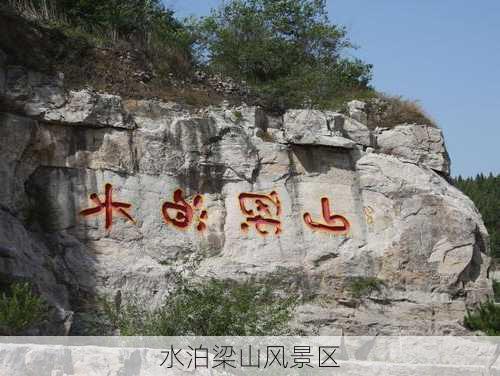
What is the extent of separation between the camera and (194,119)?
12.6 metres

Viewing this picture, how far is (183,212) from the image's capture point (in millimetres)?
12117

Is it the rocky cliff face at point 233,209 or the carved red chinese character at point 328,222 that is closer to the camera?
the rocky cliff face at point 233,209

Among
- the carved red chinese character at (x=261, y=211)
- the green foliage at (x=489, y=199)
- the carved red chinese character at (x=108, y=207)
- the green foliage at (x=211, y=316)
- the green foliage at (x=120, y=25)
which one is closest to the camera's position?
the green foliage at (x=211, y=316)

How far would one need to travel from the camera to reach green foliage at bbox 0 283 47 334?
8.02m

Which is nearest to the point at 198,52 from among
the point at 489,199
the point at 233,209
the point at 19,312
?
the point at 233,209

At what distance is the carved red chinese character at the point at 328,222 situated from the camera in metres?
12.5

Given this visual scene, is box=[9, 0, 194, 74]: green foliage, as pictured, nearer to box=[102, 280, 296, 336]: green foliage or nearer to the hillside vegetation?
the hillside vegetation

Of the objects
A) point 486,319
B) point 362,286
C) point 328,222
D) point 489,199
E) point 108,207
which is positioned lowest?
point 486,319

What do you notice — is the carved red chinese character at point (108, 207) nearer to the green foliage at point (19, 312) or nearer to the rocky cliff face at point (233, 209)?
the rocky cliff face at point (233, 209)

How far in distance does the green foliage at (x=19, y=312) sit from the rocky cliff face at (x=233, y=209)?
2.29 meters

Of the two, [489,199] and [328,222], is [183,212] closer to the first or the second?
[328,222]

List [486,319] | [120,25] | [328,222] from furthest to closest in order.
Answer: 1. [120,25]
2. [328,222]
3. [486,319]

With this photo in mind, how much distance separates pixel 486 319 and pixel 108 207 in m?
5.41

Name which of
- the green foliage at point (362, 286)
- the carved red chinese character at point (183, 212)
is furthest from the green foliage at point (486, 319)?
the carved red chinese character at point (183, 212)
